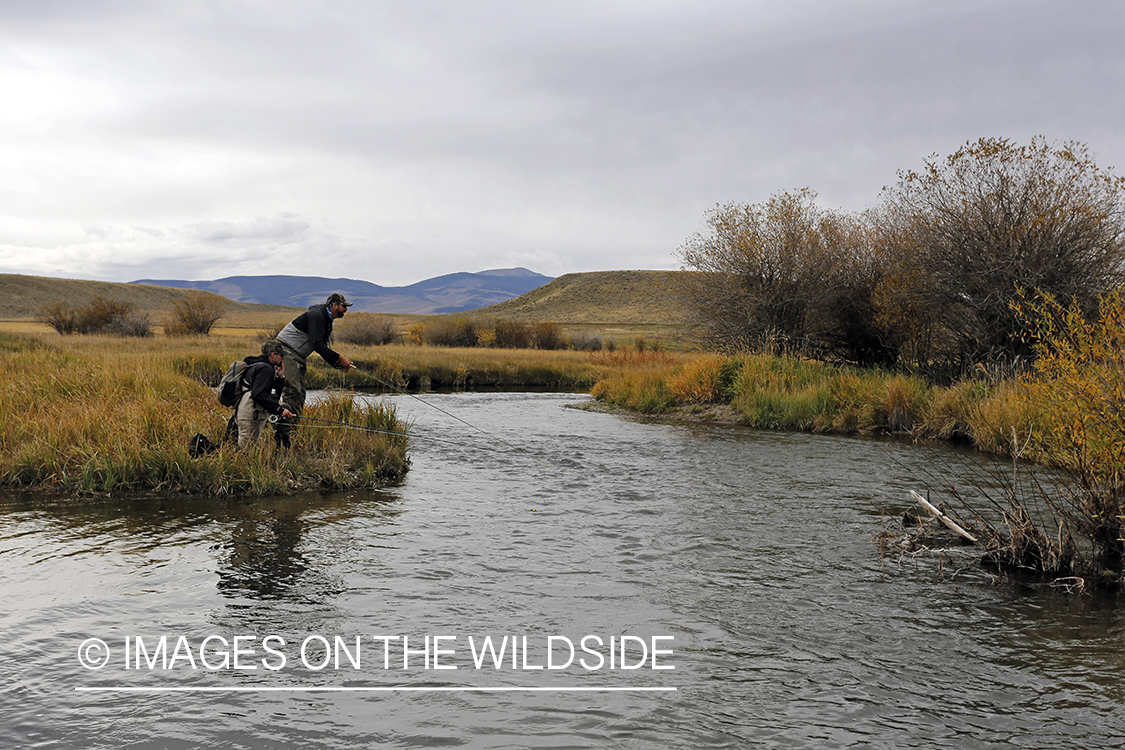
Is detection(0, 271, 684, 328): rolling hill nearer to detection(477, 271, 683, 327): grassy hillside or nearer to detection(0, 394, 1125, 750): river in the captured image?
detection(477, 271, 683, 327): grassy hillside

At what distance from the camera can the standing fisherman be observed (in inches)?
432

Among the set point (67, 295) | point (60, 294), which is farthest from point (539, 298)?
point (60, 294)

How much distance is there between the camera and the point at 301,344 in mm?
11250

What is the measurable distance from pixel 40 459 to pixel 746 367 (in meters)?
16.5

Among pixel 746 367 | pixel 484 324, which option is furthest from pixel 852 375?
pixel 484 324

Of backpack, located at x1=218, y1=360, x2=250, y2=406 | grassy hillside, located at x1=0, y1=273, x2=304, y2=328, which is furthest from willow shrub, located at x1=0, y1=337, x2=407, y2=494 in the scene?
grassy hillside, located at x1=0, y1=273, x2=304, y2=328

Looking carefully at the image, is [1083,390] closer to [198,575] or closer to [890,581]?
[890,581]

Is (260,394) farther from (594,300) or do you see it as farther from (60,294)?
(60,294)

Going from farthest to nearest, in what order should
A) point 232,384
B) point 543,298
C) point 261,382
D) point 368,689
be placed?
point 543,298, point 232,384, point 261,382, point 368,689

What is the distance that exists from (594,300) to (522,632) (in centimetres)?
12751

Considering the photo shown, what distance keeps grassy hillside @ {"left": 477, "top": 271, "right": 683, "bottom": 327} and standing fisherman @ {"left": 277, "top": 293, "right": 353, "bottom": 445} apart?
9610 centimetres

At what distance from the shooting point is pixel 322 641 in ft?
18.1

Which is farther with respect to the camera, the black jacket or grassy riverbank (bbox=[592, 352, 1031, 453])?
grassy riverbank (bbox=[592, 352, 1031, 453])

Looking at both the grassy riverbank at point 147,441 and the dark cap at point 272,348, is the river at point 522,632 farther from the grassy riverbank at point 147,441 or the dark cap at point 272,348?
the dark cap at point 272,348
